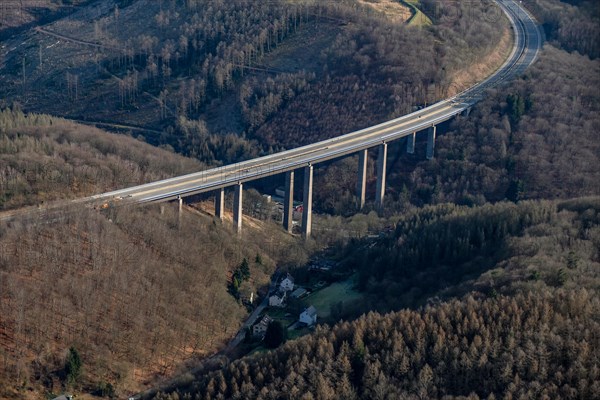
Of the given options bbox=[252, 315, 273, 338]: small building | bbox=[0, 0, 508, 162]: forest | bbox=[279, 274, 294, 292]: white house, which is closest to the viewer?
bbox=[252, 315, 273, 338]: small building

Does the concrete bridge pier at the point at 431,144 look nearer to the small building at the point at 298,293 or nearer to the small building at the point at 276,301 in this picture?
the small building at the point at 298,293

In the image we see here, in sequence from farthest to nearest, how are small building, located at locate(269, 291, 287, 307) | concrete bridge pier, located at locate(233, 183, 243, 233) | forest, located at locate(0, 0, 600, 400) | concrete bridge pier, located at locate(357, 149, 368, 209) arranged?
concrete bridge pier, located at locate(357, 149, 368, 209), concrete bridge pier, located at locate(233, 183, 243, 233), small building, located at locate(269, 291, 287, 307), forest, located at locate(0, 0, 600, 400)

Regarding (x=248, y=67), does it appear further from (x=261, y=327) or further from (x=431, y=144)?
(x=261, y=327)

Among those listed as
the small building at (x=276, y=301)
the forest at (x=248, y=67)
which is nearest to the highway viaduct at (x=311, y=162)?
the forest at (x=248, y=67)

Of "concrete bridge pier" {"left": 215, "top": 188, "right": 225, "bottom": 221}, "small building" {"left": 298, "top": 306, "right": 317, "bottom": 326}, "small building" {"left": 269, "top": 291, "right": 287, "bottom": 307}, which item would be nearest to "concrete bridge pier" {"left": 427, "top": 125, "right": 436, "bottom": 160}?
"concrete bridge pier" {"left": 215, "top": 188, "right": 225, "bottom": 221}

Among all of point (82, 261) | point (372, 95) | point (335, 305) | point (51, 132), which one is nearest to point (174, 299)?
point (82, 261)

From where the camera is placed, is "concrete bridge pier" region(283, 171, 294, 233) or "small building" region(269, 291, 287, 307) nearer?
"small building" region(269, 291, 287, 307)

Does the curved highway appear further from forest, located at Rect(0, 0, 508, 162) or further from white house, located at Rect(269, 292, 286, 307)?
white house, located at Rect(269, 292, 286, 307)

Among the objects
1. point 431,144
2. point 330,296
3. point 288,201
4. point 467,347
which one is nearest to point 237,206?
point 288,201
